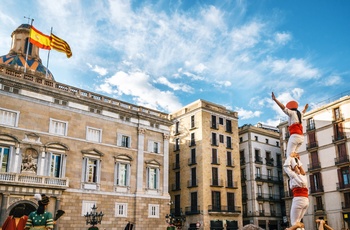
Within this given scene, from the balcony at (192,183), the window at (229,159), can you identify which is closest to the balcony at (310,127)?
the window at (229,159)

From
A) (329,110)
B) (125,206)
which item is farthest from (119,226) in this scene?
(329,110)

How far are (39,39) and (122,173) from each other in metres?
14.8

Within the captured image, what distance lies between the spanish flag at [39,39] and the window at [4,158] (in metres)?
10.4

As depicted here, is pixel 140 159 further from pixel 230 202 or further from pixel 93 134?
pixel 230 202

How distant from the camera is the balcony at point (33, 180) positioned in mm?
25891

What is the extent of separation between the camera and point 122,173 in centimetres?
3384

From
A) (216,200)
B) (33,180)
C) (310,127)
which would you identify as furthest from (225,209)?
(33,180)

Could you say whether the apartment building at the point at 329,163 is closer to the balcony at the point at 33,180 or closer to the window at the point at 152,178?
the window at the point at 152,178

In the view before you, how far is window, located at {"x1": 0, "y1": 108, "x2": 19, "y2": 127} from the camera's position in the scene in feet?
90.6

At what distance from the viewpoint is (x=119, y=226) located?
31797 millimetres

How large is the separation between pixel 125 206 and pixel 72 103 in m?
10.8

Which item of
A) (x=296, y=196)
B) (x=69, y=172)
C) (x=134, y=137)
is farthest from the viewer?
(x=134, y=137)

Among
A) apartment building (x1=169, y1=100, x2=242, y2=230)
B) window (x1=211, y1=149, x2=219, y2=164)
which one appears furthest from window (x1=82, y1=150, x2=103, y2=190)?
window (x1=211, y1=149, x2=219, y2=164)

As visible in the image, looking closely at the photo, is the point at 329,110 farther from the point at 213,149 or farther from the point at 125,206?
the point at 125,206
